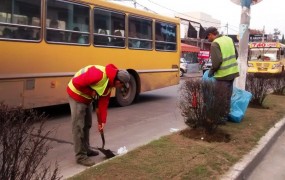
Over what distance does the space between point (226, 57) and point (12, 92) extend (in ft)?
13.2

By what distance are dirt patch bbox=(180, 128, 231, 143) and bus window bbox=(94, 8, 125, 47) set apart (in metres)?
3.76

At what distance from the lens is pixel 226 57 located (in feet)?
25.0

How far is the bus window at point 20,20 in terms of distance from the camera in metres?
7.34

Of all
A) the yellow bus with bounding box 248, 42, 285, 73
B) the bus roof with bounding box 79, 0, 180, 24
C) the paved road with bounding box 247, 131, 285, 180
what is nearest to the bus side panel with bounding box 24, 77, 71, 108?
the bus roof with bounding box 79, 0, 180, 24

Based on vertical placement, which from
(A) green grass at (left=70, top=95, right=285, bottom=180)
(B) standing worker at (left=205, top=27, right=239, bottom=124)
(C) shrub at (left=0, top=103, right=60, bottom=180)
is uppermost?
(B) standing worker at (left=205, top=27, right=239, bottom=124)

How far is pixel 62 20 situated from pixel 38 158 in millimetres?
5825

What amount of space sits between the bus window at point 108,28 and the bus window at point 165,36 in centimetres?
183

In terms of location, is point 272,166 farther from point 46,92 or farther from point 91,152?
point 46,92

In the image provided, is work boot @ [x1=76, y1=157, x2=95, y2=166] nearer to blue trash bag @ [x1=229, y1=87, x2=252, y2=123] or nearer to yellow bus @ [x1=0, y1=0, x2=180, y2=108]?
yellow bus @ [x1=0, y1=0, x2=180, y2=108]

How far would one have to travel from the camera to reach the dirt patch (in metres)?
6.64

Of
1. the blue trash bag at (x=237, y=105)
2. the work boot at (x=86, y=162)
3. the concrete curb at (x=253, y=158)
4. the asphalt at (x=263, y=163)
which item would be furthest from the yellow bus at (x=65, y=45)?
the concrete curb at (x=253, y=158)

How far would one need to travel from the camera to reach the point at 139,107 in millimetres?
11289

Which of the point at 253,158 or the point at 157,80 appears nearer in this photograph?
the point at 253,158

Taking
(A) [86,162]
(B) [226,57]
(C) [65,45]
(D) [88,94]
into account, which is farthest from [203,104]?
(C) [65,45]
